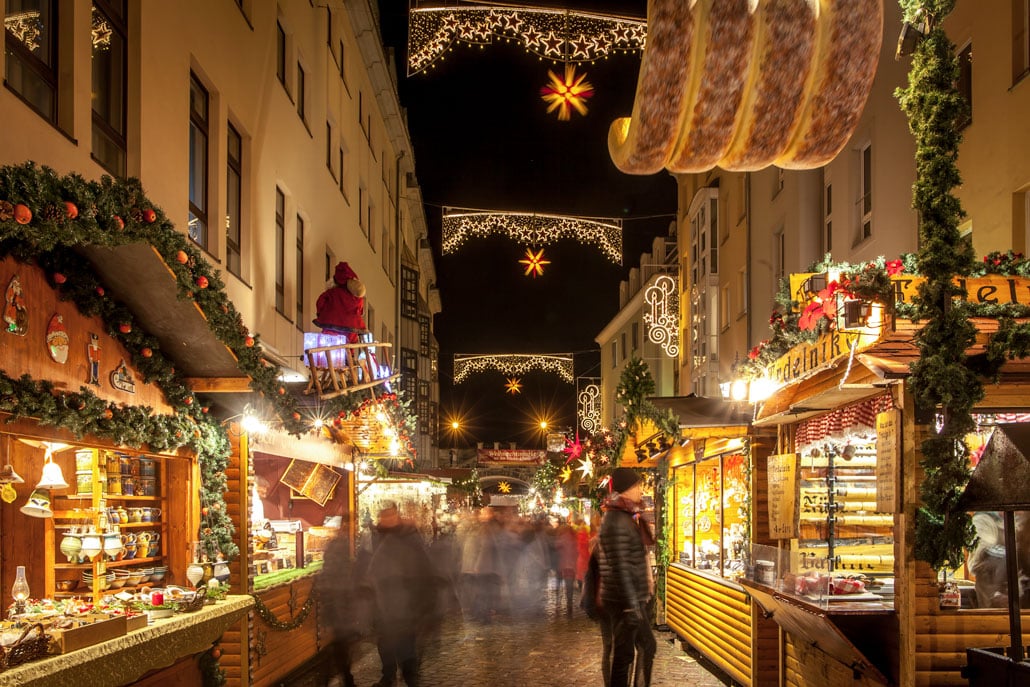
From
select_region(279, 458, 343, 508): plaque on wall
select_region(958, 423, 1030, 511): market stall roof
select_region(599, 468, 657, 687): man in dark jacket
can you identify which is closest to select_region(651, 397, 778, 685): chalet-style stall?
select_region(599, 468, 657, 687): man in dark jacket

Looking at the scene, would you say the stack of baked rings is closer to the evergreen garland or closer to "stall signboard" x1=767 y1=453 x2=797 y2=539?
the evergreen garland

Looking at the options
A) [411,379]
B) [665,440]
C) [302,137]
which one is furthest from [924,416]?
[411,379]

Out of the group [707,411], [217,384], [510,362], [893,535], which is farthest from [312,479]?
[510,362]

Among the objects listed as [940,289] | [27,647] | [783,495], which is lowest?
[27,647]

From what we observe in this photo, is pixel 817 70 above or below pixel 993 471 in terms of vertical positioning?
above

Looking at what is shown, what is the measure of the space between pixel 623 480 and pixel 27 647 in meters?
5.16

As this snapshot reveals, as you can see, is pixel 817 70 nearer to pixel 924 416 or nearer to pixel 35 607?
pixel 924 416

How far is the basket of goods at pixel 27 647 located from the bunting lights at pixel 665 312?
84.0 ft

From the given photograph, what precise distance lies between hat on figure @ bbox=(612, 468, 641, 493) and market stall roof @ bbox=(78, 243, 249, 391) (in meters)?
3.53

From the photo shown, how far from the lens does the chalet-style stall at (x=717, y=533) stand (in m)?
11.4

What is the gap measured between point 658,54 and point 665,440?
11.0 metres

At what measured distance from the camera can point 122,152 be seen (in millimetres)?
8922

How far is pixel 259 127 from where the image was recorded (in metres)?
13.7

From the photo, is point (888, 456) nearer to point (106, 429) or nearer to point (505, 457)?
point (106, 429)
